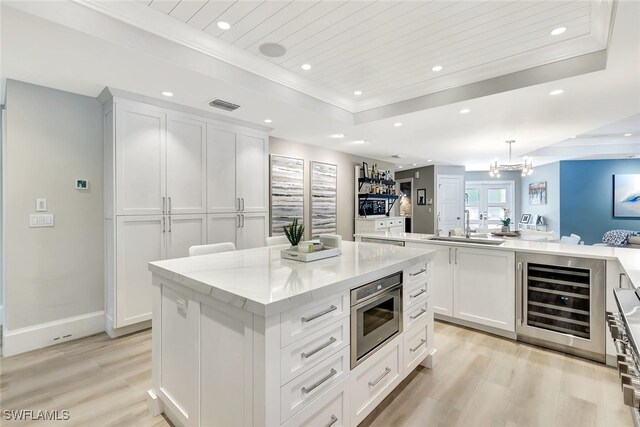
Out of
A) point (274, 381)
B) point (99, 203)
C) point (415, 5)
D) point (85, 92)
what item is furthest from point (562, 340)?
point (85, 92)

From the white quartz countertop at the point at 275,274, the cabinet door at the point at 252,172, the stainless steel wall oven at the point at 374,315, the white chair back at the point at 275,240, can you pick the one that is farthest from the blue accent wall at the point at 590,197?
the stainless steel wall oven at the point at 374,315

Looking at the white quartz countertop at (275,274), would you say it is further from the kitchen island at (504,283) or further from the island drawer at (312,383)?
the kitchen island at (504,283)

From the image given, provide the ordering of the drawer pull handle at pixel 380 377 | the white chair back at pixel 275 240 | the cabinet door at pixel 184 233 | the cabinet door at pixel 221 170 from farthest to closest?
the cabinet door at pixel 221 170, the cabinet door at pixel 184 233, the white chair back at pixel 275 240, the drawer pull handle at pixel 380 377

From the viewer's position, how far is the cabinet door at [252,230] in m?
3.94

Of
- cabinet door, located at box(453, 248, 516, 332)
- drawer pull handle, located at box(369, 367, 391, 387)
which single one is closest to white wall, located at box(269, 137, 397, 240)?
cabinet door, located at box(453, 248, 516, 332)

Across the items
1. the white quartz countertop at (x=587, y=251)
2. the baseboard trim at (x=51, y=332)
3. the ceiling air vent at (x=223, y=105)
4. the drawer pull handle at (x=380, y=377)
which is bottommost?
the baseboard trim at (x=51, y=332)

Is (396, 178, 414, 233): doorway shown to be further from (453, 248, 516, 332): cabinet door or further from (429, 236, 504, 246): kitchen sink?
(453, 248, 516, 332): cabinet door

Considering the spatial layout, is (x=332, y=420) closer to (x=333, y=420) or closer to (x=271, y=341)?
(x=333, y=420)

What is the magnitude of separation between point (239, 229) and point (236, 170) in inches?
30.1

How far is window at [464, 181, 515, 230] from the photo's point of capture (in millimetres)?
10148

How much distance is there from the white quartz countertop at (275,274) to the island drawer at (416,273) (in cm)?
6

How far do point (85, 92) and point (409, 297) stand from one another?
3.44 metres

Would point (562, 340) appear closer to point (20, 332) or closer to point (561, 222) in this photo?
point (20, 332)

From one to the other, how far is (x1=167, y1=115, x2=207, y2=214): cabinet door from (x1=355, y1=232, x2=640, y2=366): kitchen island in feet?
7.97
